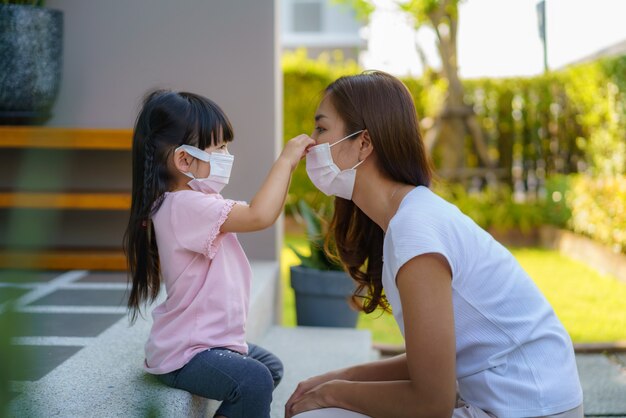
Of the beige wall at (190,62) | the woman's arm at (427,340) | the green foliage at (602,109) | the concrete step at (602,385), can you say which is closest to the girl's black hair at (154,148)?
the woman's arm at (427,340)

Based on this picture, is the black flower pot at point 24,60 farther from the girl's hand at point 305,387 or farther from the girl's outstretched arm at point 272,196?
the girl's hand at point 305,387

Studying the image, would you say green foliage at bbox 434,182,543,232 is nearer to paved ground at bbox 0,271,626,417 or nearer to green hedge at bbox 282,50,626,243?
green hedge at bbox 282,50,626,243

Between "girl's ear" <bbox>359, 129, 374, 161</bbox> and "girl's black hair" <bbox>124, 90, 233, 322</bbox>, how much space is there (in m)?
0.52

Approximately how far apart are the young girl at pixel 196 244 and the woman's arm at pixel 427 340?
509 millimetres

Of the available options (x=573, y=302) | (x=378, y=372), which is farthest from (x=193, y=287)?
(x=573, y=302)

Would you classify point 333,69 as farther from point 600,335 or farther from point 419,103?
point 600,335

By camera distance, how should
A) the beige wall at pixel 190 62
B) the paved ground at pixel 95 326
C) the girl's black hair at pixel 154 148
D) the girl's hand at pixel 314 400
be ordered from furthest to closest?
the beige wall at pixel 190 62
the paved ground at pixel 95 326
the girl's black hair at pixel 154 148
the girl's hand at pixel 314 400

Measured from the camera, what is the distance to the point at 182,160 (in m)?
2.37

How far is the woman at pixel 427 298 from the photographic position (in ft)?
5.77

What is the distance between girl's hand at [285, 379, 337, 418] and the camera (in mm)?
1977

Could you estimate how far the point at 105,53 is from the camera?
16.1 feet

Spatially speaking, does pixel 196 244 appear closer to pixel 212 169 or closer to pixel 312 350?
pixel 212 169

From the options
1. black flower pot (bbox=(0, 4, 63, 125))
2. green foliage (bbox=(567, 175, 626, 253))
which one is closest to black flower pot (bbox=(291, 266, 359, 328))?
black flower pot (bbox=(0, 4, 63, 125))

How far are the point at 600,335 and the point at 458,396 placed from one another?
3096 mm
